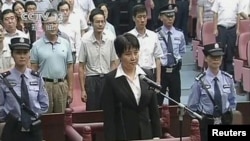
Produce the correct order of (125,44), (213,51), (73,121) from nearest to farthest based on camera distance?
Answer: (125,44) < (213,51) < (73,121)

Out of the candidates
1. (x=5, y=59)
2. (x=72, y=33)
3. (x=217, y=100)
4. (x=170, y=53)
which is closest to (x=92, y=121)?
(x=5, y=59)

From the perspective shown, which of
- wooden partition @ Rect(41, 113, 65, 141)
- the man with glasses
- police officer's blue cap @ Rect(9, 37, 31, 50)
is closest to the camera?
police officer's blue cap @ Rect(9, 37, 31, 50)

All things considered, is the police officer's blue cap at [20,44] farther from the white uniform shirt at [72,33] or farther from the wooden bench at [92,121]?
the white uniform shirt at [72,33]

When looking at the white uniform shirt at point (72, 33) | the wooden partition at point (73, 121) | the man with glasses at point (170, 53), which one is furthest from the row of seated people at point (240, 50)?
the wooden partition at point (73, 121)

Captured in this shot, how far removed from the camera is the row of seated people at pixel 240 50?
31.6ft

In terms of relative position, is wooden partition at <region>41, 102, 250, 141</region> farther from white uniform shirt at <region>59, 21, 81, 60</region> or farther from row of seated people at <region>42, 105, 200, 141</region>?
white uniform shirt at <region>59, 21, 81, 60</region>

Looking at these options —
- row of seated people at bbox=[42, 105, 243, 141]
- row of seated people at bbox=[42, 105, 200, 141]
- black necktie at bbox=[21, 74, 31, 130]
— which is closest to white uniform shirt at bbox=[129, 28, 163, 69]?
row of seated people at bbox=[42, 105, 243, 141]

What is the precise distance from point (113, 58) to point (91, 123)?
132cm

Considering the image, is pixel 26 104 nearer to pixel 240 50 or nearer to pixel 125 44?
pixel 125 44

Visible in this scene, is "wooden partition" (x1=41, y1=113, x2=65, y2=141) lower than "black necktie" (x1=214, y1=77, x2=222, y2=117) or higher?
lower

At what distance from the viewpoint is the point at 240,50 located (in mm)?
9969

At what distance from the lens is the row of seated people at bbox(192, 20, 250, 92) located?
31.6 feet

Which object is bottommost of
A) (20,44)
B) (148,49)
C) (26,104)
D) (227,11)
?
(26,104)

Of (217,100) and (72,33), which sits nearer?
(217,100)
